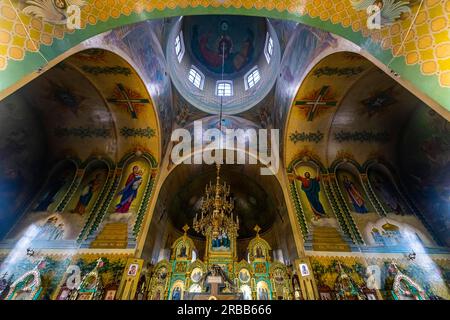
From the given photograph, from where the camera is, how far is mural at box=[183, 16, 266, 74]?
1177 centimetres

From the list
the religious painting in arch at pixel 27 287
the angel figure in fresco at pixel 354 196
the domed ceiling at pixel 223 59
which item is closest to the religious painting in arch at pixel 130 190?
the religious painting in arch at pixel 27 287

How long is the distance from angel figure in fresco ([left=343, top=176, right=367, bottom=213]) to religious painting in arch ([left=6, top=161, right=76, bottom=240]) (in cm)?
1123

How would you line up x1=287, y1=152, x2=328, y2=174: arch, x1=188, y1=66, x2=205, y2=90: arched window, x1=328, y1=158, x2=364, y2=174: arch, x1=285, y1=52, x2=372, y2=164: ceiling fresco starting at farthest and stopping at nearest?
x1=188, y1=66, x2=205, y2=90: arched window → x1=328, y1=158, x2=364, y2=174: arch → x1=287, y1=152, x2=328, y2=174: arch → x1=285, y1=52, x2=372, y2=164: ceiling fresco

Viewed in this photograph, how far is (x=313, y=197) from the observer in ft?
28.4

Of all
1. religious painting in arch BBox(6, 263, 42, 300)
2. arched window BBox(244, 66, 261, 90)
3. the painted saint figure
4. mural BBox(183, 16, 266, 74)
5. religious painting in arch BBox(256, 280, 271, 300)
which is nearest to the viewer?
religious painting in arch BBox(6, 263, 42, 300)

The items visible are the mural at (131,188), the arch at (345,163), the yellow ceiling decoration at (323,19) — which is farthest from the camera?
the arch at (345,163)

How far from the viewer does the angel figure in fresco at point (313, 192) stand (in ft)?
27.1

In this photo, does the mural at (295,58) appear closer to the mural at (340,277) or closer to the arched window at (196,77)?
the arched window at (196,77)

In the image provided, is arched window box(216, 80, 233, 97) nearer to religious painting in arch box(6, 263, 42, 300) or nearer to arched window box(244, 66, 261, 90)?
arched window box(244, 66, 261, 90)

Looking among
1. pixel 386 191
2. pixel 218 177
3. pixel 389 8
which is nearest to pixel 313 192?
pixel 386 191

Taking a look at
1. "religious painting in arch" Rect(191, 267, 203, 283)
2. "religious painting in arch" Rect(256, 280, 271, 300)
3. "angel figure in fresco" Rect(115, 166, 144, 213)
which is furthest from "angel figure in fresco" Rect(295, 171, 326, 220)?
"angel figure in fresco" Rect(115, 166, 144, 213)
